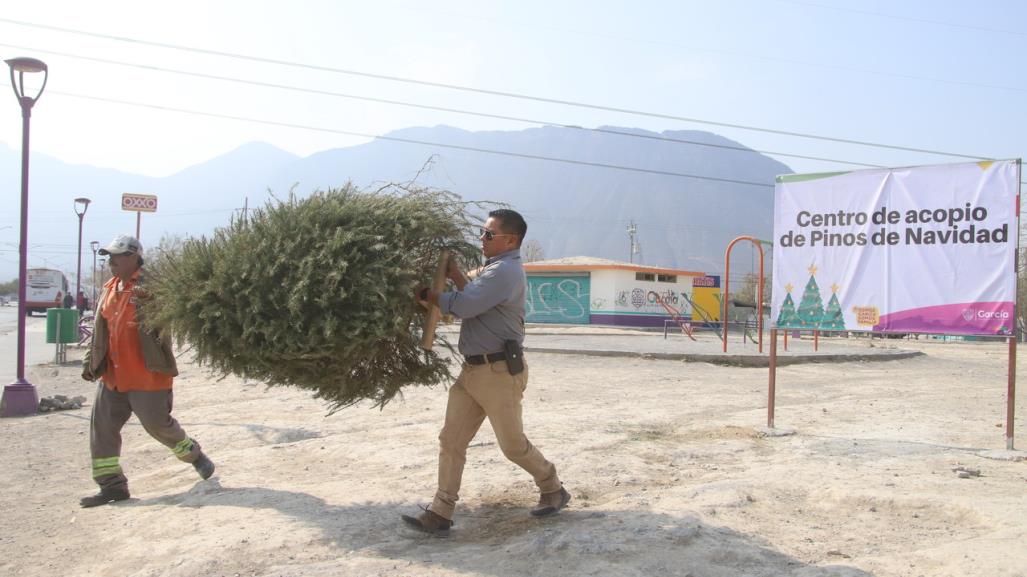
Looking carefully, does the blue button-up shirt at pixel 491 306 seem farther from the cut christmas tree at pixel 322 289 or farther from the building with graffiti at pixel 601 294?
the building with graffiti at pixel 601 294

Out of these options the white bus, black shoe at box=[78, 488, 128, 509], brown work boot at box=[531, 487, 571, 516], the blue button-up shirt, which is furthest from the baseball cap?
the white bus

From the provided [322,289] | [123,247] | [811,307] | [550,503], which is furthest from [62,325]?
[550,503]

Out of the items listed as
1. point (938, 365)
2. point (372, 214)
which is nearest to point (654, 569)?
point (372, 214)

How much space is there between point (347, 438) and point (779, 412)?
518 cm

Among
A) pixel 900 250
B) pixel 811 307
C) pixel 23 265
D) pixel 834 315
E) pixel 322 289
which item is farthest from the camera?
pixel 23 265

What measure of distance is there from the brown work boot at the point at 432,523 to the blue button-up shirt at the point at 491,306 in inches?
38.1

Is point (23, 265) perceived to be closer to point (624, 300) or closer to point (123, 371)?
point (123, 371)

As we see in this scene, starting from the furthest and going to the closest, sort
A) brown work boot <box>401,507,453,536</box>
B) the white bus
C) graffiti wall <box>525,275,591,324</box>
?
the white bus → graffiti wall <box>525,275,591,324</box> → brown work boot <box>401,507,453,536</box>

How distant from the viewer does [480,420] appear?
480 cm

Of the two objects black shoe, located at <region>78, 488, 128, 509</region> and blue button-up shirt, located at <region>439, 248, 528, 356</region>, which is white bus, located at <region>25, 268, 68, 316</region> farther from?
blue button-up shirt, located at <region>439, 248, 528, 356</region>

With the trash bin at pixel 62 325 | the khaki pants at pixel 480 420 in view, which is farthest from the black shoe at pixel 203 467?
the trash bin at pixel 62 325

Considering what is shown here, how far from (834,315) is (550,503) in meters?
4.26

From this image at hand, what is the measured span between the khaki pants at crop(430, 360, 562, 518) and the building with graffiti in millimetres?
39347

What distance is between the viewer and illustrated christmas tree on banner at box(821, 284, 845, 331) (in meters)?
7.80
